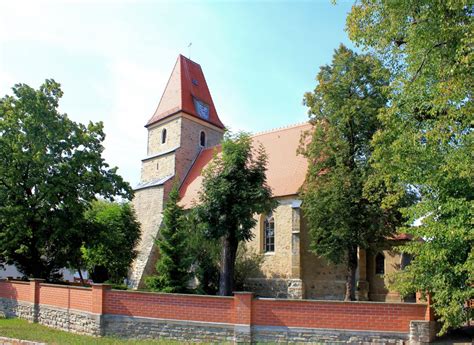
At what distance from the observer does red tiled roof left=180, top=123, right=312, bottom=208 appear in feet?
80.1

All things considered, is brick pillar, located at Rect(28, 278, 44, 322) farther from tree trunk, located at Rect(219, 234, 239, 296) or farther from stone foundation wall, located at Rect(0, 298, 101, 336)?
tree trunk, located at Rect(219, 234, 239, 296)

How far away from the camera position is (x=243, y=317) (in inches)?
483

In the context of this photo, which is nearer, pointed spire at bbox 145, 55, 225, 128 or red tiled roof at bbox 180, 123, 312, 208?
red tiled roof at bbox 180, 123, 312, 208

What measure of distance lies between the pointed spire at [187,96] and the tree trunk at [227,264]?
1651cm

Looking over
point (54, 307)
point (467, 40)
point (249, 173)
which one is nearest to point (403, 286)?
point (467, 40)

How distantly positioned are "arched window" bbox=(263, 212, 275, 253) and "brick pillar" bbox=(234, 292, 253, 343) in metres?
12.5

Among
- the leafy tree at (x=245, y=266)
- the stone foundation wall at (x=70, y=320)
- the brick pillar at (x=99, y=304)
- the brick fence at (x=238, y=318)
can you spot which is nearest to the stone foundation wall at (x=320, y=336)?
the brick fence at (x=238, y=318)

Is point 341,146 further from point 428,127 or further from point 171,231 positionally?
point 171,231

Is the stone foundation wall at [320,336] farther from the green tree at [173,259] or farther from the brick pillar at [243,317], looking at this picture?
the green tree at [173,259]

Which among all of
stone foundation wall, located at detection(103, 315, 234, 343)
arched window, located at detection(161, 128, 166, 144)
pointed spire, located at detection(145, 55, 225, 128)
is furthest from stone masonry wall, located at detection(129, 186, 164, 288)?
stone foundation wall, located at detection(103, 315, 234, 343)

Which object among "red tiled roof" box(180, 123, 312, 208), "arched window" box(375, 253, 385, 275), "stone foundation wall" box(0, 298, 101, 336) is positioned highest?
"red tiled roof" box(180, 123, 312, 208)

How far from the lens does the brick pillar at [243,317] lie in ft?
39.9

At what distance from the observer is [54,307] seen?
621 inches

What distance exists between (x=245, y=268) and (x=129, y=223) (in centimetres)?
860
